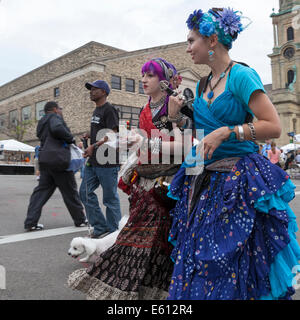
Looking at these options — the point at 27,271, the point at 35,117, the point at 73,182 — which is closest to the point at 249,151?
the point at 27,271

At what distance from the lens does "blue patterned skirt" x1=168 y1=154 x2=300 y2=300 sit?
1.83 metres

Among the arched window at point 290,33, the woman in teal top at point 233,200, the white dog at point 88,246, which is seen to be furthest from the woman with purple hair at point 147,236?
the arched window at point 290,33

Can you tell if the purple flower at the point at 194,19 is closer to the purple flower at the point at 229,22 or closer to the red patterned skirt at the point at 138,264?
the purple flower at the point at 229,22

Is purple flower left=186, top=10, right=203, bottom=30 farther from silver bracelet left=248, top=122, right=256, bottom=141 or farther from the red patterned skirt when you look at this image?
the red patterned skirt

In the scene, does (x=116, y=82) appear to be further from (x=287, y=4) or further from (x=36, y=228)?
(x=287, y=4)

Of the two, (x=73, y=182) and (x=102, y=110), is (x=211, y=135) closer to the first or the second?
(x=102, y=110)

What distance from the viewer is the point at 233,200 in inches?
73.2

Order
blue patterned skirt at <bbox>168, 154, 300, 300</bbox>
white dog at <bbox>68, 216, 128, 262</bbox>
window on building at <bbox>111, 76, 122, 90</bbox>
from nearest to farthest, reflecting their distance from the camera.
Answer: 1. blue patterned skirt at <bbox>168, 154, 300, 300</bbox>
2. white dog at <bbox>68, 216, 128, 262</bbox>
3. window on building at <bbox>111, 76, 122, 90</bbox>

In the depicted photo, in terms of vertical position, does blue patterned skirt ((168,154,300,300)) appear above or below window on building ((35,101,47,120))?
below

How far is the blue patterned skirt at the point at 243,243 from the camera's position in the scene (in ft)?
6.00

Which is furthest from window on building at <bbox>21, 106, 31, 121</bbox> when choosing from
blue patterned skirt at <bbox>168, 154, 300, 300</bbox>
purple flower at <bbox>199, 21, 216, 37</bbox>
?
blue patterned skirt at <bbox>168, 154, 300, 300</bbox>

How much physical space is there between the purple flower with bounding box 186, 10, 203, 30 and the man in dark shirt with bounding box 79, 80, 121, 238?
2.50 m

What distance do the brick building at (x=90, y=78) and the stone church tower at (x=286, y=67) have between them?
822 inches

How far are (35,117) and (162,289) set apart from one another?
1514 inches
